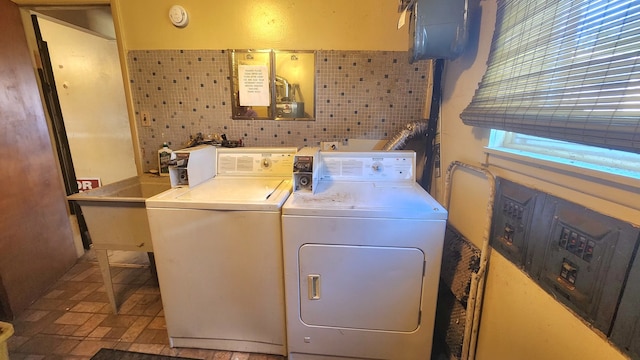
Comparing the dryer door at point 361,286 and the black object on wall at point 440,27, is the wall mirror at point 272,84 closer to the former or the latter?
the black object on wall at point 440,27

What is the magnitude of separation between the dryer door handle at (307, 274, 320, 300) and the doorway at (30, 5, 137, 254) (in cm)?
261

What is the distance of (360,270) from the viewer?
4.31 feet

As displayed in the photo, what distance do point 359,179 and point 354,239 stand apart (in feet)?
1.83

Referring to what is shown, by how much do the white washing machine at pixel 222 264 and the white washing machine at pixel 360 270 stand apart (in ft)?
0.37

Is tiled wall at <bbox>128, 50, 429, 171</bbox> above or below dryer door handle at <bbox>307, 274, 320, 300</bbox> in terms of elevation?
above

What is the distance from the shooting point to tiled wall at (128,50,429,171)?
200 centimetres

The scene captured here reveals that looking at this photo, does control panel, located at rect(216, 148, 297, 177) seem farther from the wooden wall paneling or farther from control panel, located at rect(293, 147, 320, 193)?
the wooden wall paneling

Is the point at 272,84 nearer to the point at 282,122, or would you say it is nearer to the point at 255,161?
the point at 282,122

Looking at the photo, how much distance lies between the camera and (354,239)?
4.19ft

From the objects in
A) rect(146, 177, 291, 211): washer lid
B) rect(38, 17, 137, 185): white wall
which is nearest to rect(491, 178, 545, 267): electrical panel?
rect(146, 177, 291, 211): washer lid

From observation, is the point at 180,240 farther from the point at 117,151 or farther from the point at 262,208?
the point at 117,151

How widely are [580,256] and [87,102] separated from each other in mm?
4240

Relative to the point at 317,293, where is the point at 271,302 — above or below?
below

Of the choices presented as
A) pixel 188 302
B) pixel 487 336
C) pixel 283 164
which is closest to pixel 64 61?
pixel 283 164
